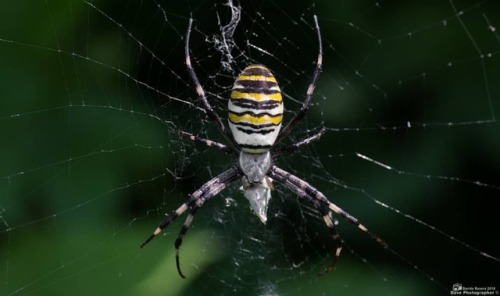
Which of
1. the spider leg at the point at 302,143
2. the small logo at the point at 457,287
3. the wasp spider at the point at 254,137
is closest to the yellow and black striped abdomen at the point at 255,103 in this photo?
the wasp spider at the point at 254,137

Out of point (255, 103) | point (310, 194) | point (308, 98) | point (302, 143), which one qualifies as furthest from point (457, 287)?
point (255, 103)

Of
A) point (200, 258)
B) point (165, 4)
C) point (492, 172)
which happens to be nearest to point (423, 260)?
point (492, 172)

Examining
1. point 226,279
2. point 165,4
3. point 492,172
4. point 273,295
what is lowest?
point 273,295

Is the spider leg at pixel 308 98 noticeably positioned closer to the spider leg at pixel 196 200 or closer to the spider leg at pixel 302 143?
the spider leg at pixel 302 143

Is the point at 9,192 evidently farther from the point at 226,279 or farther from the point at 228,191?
the point at 228,191

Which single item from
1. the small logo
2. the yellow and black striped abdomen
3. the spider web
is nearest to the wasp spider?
the yellow and black striped abdomen

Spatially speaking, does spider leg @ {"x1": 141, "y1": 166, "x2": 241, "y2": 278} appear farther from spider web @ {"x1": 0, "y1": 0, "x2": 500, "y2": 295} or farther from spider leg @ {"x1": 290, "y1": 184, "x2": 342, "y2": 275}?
spider leg @ {"x1": 290, "y1": 184, "x2": 342, "y2": 275}
